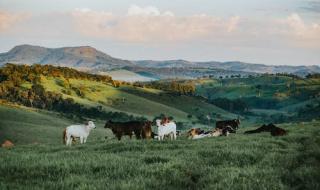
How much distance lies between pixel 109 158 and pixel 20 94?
186 m

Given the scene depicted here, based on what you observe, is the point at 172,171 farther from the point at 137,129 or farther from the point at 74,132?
the point at 137,129

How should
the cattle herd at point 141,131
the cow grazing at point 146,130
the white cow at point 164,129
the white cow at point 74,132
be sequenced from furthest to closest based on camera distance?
the cow grazing at point 146,130 < the white cow at point 74,132 < the cattle herd at point 141,131 < the white cow at point 164,129

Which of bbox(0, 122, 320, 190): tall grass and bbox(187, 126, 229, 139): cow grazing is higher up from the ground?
→ bbox(0, 122, 320, 190): tall grass

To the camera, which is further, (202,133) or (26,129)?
(26,129)

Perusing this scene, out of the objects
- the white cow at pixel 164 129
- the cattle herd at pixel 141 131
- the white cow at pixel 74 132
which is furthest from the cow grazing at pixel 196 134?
the white cow at pixel 74 132

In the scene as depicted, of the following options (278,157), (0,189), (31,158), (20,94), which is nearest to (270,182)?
(278,157)

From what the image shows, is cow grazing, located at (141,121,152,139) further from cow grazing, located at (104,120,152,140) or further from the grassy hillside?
the grassy hillside

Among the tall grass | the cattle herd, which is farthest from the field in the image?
the cattle herd

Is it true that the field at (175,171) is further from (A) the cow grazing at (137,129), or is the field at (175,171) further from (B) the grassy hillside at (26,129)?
(B) the grassy hillside at (26,129)

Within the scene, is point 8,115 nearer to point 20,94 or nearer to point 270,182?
point 20,94

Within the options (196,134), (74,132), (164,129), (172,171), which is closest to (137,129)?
(164,129)

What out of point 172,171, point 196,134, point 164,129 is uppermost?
point 172,171

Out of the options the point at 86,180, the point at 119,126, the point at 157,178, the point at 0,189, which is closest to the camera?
the point at 0,189

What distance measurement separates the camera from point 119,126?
33938 millimetres
